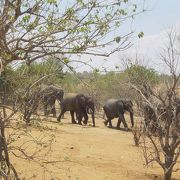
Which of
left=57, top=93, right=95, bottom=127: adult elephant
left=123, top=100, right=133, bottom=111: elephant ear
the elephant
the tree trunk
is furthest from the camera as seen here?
left=57, top=93, right=95, bottom=127: adult elephant

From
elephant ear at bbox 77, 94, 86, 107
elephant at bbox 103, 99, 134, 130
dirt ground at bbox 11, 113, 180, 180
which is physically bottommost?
dirt ground at bbox 11, 113, 180, 180

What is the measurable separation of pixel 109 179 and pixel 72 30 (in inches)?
180

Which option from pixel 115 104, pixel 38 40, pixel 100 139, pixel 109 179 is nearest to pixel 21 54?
pixel 38 40

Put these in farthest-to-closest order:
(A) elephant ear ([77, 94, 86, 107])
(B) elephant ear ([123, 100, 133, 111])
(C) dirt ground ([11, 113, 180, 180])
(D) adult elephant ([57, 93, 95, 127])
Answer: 1. (A) elephant ear ([77, 94, 86, 107])
2. (D) adult elephant ([57, 93, 95, 127])
3. (B) elephant ear ([123, 100, 133, 111])
4. (C) dirt ground ([11, 113, 180, 180])

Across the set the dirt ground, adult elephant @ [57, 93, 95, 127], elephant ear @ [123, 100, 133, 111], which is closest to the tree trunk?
the dirt ground

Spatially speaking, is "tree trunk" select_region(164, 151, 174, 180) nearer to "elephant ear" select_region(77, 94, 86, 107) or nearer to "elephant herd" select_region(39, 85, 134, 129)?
"elephant herd" select_region(39, 85, 134, 129)

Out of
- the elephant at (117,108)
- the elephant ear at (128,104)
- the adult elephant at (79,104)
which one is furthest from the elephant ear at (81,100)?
the elephant ear at (128,104)

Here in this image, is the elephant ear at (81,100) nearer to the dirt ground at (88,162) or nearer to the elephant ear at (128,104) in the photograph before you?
the elephant ear at (128,104)

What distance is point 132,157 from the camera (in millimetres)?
12422

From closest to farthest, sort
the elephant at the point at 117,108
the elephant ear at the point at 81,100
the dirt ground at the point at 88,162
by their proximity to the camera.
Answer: the dirt ground at the point at 88,162, the elephant at the point at 117,108, the elephant ear at the point at 81,100

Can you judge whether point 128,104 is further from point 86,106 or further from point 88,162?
point 88,162

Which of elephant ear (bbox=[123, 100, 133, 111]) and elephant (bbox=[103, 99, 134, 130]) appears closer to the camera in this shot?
elephant ear (bbox=[123, 100, 133, 111])

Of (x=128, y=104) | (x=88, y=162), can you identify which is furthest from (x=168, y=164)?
(x=128, y=104)

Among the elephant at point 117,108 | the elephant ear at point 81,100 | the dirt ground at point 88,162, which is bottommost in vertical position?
the dirt ground at point 88,162
